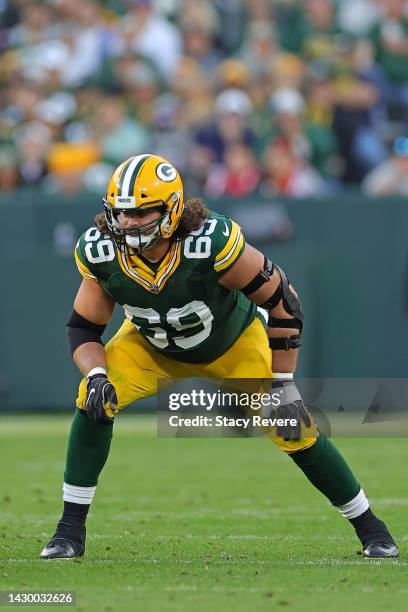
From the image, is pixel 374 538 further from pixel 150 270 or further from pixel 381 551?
pixel 150 270

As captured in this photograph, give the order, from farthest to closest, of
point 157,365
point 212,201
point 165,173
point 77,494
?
point 212,201 < point 157,365 < point 77,494 < point 165,173

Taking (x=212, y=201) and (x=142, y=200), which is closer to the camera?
(x=142, y=200)

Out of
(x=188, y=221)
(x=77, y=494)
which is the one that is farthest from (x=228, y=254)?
(x=77, y=494)

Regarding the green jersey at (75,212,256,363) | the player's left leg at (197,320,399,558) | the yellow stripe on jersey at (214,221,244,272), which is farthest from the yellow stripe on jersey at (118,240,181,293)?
the player's left leg at (197,320,399,558)

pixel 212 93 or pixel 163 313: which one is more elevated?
pixel 212 93

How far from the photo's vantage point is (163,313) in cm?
570

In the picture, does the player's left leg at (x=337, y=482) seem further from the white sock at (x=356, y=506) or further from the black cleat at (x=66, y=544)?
the black cleat at (x=66, y=544)

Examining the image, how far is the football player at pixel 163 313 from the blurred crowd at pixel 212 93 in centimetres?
645

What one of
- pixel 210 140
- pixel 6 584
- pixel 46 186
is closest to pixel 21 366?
pixel 46 186

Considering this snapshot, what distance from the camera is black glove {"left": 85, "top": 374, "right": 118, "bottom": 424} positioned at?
5484mm

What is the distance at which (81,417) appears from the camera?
5707 millimetres

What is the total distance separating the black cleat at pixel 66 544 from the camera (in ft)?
18.4

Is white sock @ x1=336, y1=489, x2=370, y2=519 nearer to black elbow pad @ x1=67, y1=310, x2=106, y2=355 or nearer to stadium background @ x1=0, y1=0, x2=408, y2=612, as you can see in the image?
stadium background @ x1=0, y1=0, x2=408, y2=612

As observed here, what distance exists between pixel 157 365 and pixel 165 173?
2.89 feet
